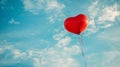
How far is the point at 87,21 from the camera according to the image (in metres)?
73.2

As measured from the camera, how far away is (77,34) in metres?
73.0

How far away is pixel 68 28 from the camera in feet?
240

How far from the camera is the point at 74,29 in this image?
239 ft

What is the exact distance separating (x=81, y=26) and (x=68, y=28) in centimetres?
114

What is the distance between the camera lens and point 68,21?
240 feet

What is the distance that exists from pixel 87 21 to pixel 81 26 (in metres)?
0.75

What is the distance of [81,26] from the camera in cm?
7281

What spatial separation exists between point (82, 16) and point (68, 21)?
1.22 meters

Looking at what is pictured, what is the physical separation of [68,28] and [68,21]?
0.59 metres

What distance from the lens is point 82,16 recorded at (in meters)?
73.0

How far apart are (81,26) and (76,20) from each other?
642mm

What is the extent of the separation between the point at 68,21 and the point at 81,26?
1.17 m

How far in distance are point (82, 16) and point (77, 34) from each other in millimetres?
1532
